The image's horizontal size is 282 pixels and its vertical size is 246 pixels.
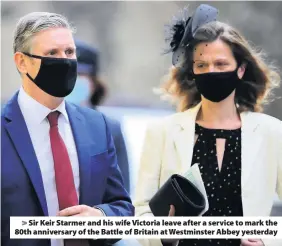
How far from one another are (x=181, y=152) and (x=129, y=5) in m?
0.79

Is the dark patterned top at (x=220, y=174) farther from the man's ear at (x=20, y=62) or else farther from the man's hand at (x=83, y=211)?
the man's ear at (x=20, y=62)

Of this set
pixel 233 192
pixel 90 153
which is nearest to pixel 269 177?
pixel 233 192

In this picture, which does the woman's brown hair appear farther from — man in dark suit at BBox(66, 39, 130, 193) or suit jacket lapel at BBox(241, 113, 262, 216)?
man in dark suit at BBox(66, 39, 130, 193)

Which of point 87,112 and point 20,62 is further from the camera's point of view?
point 87,112

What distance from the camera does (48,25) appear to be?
2.63 m

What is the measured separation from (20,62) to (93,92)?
1.29 feet

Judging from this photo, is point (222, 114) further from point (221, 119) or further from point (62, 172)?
point (62, 172)

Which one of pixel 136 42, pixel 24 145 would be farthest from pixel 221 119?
pixel 24 145

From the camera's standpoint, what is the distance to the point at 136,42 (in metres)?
2.78

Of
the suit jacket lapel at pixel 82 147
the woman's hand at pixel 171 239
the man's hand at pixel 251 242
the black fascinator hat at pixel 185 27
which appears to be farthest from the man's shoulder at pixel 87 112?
the man's hand at pixel 251 242

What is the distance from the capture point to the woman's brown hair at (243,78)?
106 inches

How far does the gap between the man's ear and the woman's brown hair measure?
2.29 ft

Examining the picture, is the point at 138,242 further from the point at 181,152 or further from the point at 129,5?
the point at 129,5

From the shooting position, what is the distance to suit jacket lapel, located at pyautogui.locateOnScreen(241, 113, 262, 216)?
8.79ft
